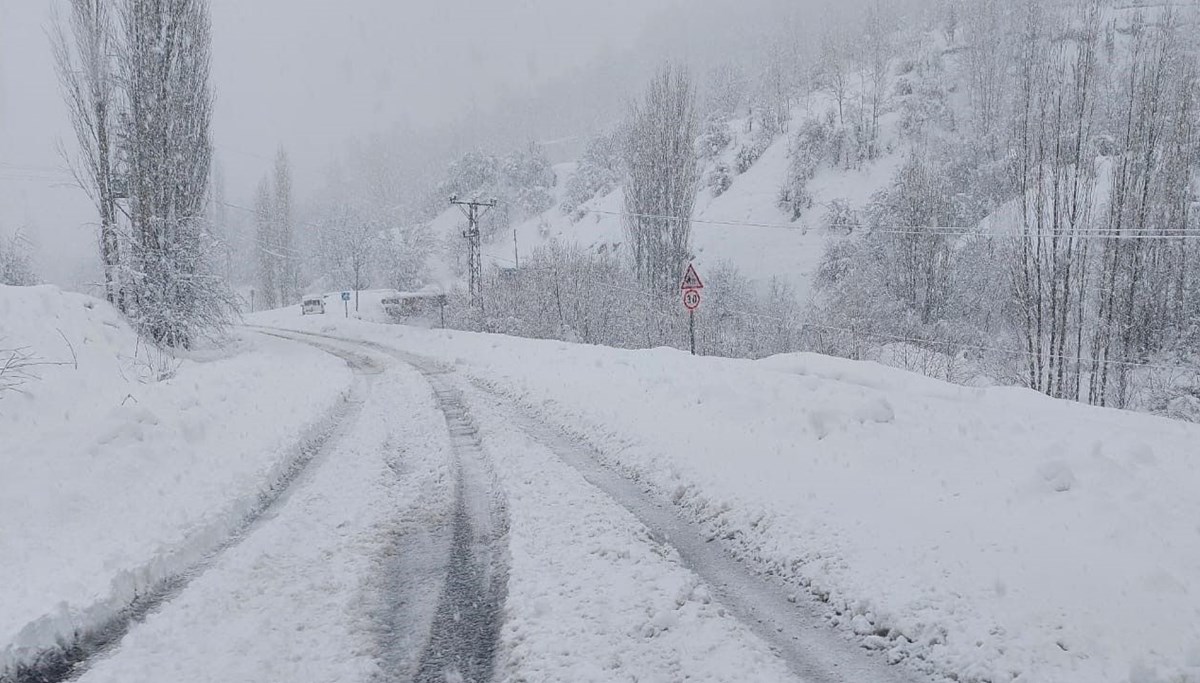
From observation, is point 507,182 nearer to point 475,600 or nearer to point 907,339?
point 907,339

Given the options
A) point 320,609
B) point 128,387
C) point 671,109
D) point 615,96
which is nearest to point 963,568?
point 320,609

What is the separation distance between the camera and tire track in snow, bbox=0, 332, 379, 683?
11.6 feet

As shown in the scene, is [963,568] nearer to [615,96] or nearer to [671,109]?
[671,109]

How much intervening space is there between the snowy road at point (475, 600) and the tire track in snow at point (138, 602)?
0.05m

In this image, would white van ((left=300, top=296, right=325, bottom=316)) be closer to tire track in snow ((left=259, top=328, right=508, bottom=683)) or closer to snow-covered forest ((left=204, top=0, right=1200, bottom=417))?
snow-covered forest ((left=204, top=0, right=1200, bottom=417))

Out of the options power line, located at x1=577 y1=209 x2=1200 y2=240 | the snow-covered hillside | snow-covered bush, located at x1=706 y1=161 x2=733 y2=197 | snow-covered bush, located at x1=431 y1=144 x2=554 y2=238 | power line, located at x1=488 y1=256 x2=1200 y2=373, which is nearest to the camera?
power line, located at x1=577 y1=209 x2=1200 y2=240

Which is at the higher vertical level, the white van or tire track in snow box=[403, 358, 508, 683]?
the white van

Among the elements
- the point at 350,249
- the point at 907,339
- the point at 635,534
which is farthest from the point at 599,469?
the point at 350,249

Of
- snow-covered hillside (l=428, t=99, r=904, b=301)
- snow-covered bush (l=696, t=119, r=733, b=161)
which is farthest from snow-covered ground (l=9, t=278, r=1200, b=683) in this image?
snow-covered bush (l=696, t=119, r=733, b=161)

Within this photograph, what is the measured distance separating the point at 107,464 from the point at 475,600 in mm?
4839

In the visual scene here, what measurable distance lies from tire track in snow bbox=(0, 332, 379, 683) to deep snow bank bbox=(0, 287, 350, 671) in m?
0.03

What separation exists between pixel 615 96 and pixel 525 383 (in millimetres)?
148609

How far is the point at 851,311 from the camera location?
35750 millimetres

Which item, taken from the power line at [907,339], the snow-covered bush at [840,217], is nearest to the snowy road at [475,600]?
the power line at [907,339]
